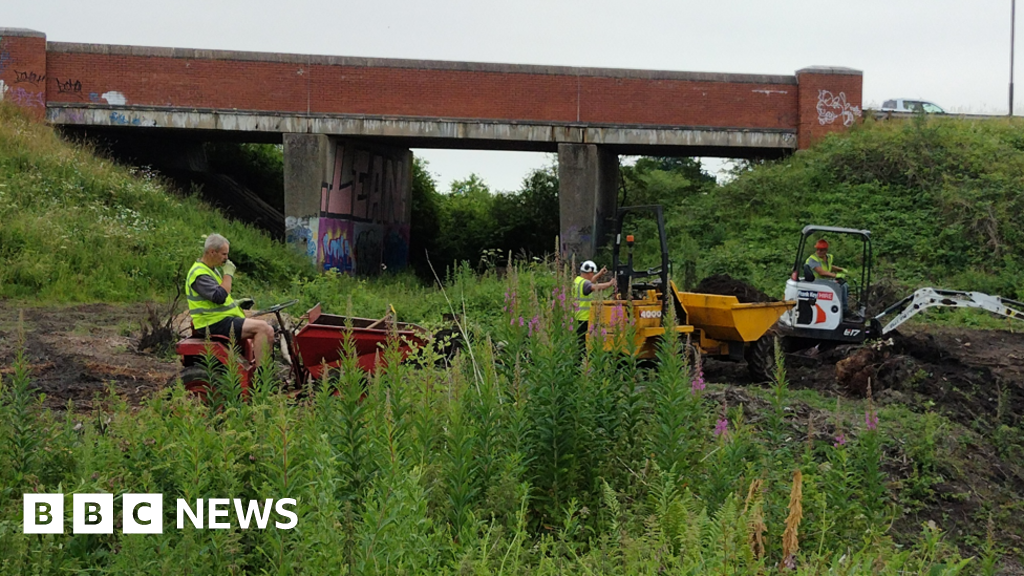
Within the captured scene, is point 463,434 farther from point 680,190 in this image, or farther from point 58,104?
point 680,190

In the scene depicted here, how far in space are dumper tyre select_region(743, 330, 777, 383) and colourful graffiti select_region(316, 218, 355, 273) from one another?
1503cm

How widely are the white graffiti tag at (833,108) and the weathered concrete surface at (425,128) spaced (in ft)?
5.69

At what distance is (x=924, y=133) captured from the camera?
2902 centimetres

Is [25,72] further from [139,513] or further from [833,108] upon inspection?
[139,513]

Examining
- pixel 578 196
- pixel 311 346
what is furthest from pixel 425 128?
pixel 311 346

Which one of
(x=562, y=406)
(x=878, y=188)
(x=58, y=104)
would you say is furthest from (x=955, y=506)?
(x=58, y=104)

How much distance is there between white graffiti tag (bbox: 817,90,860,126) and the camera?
29.6 metres

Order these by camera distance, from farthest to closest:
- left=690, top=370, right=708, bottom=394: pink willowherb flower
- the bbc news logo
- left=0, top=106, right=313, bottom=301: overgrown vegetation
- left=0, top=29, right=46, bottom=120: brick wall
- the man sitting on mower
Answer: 1. left=0, top=29, right=46, bottom=120: brick wall
2. left=0, top=106, right=313, bottom=301: overgrown vegetation
3. the man sitting on mower
4. left=690, top=370, right=708, bottom=394: pink willowherb flower
5. the bbc news logo

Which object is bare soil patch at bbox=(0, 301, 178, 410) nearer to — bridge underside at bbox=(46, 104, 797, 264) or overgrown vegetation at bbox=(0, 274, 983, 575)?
overgrown vegetation at bbox=(0, 274, 983, 575)

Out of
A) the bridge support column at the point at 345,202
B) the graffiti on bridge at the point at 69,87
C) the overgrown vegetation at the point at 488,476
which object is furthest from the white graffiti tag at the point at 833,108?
the overgrown vegetation at the point at 488,476

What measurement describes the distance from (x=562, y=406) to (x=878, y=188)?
2398 cm

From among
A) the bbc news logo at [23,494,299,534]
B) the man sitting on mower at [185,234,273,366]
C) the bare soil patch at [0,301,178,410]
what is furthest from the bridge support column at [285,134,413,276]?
the bbc news logo at [23,494,299,534]

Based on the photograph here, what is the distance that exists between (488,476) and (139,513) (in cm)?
184

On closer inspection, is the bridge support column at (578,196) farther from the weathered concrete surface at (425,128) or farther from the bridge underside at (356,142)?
the weathered concrete surface at (425,128)
